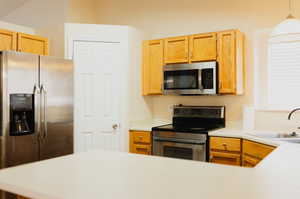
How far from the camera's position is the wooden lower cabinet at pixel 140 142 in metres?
3.58

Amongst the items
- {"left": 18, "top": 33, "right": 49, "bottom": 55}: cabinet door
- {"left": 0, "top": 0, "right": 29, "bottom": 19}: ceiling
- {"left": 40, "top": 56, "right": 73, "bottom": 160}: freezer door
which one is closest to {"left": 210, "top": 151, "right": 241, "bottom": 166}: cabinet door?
{"left": 40, "top": 56, "right": 73, "bottom": 160}: freezer door

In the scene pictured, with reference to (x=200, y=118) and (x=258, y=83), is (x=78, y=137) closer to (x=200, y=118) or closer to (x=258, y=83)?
(x=200, y=118)

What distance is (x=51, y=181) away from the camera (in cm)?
129

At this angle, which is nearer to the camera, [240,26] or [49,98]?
[49,98]

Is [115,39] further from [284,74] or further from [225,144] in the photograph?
[284,74]

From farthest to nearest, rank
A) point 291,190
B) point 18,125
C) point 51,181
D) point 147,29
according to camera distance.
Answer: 1. point 147,29
2. point 18,125
3. point 51,181
4. point 291,190

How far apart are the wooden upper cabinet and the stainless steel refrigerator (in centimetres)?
176

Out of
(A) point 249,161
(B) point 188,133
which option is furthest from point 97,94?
(A) point 249,161

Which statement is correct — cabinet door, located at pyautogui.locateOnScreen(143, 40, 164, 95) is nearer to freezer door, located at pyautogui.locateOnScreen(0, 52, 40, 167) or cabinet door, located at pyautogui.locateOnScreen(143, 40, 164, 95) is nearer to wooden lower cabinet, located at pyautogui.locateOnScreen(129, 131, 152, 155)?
wooden lower cabinet, located at pyautogui.locateOnScreen(129, 131, 152, 155)

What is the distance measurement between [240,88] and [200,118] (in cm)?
64

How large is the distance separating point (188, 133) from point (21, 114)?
1753mm

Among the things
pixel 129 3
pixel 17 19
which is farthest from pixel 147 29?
pixel 17 19

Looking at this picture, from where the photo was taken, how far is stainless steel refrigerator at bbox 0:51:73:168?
2.78 metres

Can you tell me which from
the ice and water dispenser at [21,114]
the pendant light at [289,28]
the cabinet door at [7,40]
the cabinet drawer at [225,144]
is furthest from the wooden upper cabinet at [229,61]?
the cabinet door at [7,40]
